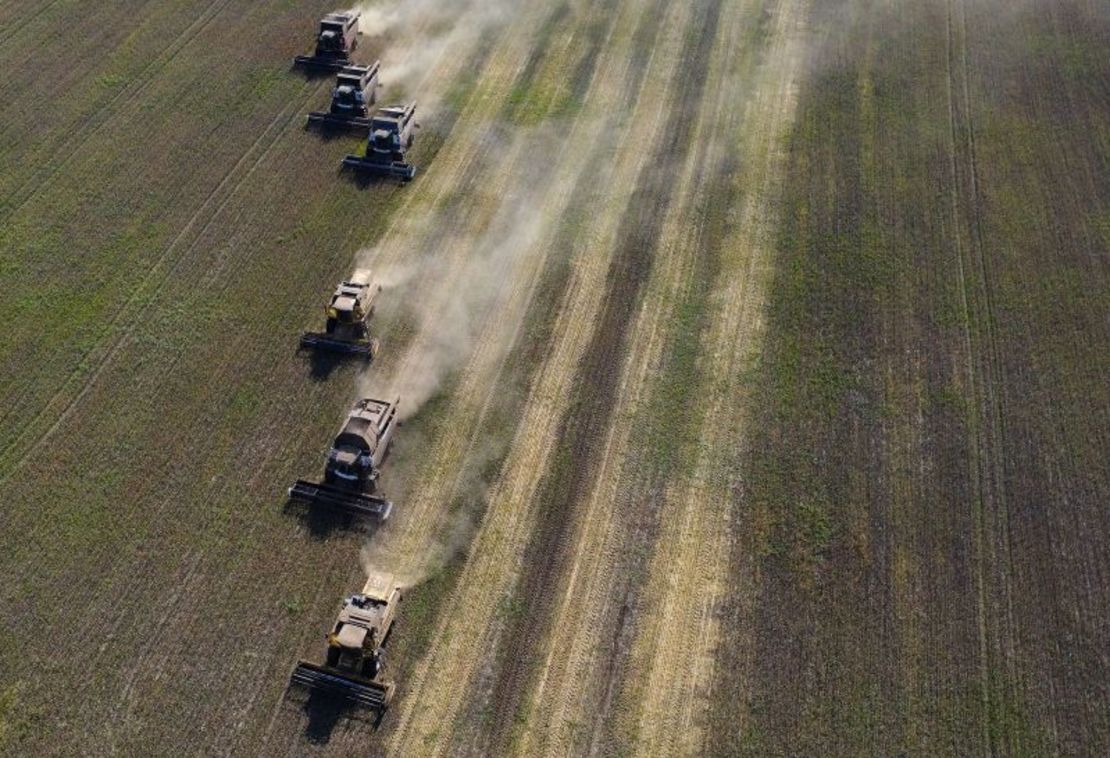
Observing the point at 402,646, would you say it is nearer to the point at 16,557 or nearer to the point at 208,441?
the point at 208,441

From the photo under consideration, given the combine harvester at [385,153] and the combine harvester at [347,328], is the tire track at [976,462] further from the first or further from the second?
the combine harvester at [385,153]

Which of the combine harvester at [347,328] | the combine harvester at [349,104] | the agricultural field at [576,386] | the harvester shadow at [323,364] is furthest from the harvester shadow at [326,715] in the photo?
the combine harvester at [349,104]

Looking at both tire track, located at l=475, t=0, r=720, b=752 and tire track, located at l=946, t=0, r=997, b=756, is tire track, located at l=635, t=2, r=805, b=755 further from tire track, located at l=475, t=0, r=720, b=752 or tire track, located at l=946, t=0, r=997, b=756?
tire track, located at l=946, t=0, r=997, b=756

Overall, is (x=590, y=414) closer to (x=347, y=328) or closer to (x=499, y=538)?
(x=499, y=538)

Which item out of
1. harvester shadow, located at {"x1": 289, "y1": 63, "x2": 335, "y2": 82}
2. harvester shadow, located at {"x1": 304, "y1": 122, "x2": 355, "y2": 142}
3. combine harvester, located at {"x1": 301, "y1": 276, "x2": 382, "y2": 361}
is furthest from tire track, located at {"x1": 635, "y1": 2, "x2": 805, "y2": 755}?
harvester shadow, located at {"x1": 289, "y1": 63, "x2": 335, "y2": 82}

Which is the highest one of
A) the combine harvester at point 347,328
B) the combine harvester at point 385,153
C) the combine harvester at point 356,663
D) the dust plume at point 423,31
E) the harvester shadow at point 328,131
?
the dust plume at point 423,31

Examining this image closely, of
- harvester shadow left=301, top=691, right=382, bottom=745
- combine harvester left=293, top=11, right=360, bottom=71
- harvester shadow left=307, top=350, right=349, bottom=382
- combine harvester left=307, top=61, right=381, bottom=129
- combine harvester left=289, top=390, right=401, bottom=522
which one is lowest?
harvester shadow left=301, top=691, right=382, bottom=745

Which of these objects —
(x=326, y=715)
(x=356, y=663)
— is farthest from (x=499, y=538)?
(x=326, y=715)
